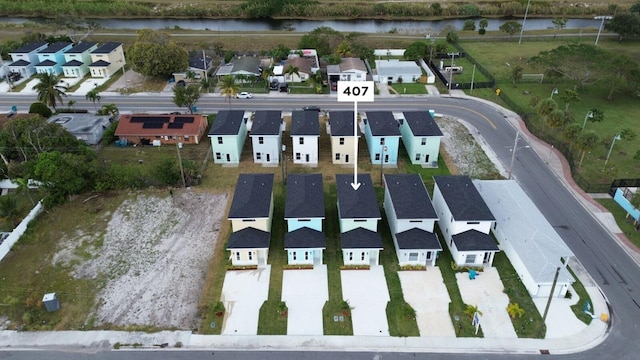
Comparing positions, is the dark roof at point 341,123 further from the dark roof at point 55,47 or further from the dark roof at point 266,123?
the dark roof at point 55,47

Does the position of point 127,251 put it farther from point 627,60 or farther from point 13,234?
point 627,60

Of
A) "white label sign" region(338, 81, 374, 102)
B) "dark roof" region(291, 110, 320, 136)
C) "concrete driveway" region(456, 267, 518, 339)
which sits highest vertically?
"white label sign" region(338, 81, 374, 102)

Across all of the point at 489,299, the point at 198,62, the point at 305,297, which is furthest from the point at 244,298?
the point at 198,62

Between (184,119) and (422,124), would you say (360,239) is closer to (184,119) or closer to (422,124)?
(422,124)

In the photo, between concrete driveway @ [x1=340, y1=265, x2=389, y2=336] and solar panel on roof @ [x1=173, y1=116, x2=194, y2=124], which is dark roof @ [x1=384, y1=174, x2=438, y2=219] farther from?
solar panel on roof @ [x1=173, y1=116, x2=194, y2=124]

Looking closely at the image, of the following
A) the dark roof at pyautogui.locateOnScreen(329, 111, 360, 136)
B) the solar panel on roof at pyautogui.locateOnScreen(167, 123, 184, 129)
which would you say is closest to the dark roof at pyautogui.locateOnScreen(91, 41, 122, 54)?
the solar panel on roof at pyautogui.locateOnScreen(167, 123, 184, 129)

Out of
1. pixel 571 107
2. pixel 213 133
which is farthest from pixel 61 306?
pixel 571 107
